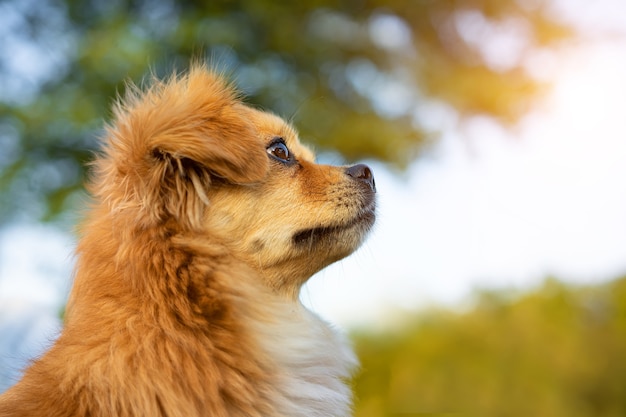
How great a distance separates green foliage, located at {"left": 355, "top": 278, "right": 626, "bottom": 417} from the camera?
7.18m

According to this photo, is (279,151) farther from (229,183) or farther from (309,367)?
(309,367)

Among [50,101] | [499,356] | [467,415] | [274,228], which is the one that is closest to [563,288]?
[499,356]

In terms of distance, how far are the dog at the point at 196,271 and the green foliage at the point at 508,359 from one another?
485 cm

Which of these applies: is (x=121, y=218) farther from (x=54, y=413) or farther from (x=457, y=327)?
(x=457, y=327)

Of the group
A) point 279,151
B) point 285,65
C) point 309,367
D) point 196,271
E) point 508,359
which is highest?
point 285,65

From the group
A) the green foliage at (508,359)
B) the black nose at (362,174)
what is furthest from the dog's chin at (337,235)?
the green foliage at (508,359)

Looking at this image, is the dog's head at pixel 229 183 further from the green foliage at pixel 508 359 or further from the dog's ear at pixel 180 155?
the green foliage at pixel 508 359

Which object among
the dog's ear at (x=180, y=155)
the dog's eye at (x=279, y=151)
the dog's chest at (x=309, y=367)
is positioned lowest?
the dog's chest at (x=309, y=367)

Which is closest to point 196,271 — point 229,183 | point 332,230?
point 229,183

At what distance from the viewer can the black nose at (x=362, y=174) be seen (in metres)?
2.87

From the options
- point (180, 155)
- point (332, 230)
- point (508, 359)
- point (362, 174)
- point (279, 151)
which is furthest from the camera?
point (508, 359)

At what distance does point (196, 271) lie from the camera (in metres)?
2.33

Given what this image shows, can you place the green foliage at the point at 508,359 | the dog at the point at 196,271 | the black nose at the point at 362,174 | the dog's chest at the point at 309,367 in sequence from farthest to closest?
the green foliage at the point at 508,359 < the black nose at the point at 362,174 < the dog's chest at the point at 309,367 < the dog at the point at 196,271

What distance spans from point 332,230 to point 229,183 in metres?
0.49
